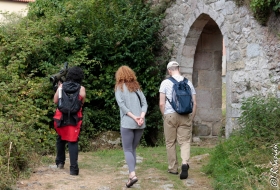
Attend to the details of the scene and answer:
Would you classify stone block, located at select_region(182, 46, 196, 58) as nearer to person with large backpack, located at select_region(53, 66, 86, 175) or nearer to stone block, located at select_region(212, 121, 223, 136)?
stone block, located at select_region(212, 121, 223, 136)

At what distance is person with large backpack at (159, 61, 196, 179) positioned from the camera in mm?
5562

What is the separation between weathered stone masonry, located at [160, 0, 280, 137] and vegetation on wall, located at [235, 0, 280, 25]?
0.12m

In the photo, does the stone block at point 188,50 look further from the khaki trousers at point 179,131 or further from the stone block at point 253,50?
the khaki trousers at point 179,131

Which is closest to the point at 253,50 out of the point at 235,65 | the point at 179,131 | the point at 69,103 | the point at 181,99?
the point at 235,65

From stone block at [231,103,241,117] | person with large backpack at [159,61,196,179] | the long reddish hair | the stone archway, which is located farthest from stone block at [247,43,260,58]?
the long reddish hair

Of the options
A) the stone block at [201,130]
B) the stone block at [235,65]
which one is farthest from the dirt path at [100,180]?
the stone block at [201,130]

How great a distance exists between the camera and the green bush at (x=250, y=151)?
472 centimetres

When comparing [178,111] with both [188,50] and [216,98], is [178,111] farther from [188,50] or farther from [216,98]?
[216,98]

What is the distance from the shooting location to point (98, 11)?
378 inches

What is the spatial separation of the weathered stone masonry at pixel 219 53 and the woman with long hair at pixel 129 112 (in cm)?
204

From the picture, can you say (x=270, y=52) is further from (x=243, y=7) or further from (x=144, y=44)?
(x=144, y=44)

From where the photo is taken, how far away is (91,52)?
30.1 ft

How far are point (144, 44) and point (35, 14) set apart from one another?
9.93 feet

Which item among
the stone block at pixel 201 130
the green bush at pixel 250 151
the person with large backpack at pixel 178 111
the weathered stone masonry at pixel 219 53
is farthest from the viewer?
the stone block at pixel 201 130
